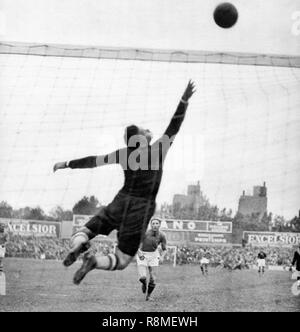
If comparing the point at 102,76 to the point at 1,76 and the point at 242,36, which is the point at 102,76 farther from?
the point at 242,36

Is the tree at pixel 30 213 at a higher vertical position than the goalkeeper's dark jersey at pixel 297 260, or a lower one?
higher

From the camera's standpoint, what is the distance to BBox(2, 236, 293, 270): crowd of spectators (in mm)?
6101

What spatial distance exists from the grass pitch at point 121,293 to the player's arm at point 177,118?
1.14m

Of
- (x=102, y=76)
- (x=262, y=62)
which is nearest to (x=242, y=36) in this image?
(x=262, y=62)

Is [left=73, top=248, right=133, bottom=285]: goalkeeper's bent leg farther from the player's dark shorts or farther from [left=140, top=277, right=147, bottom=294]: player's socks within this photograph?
[left=140, top=277, right=147, bottom=294]: player's socks

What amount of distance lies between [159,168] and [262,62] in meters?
1.28

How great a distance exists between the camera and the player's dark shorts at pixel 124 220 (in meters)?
5.77

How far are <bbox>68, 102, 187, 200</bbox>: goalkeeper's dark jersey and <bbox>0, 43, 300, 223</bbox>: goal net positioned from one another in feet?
0.22

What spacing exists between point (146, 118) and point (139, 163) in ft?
1.28

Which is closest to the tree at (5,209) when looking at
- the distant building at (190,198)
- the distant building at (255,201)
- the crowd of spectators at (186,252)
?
the crowd of spectators at (186,252)

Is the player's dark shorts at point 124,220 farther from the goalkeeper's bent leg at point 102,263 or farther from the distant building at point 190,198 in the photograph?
the distant building at point 190,198

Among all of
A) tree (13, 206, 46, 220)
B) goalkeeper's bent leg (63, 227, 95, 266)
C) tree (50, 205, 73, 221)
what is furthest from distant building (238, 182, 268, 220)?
tree (13, 206, 46, 220)

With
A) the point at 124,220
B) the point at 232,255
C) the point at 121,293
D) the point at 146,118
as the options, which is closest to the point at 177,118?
the point at 146,118

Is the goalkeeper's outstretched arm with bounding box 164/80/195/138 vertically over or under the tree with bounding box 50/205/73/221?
over
